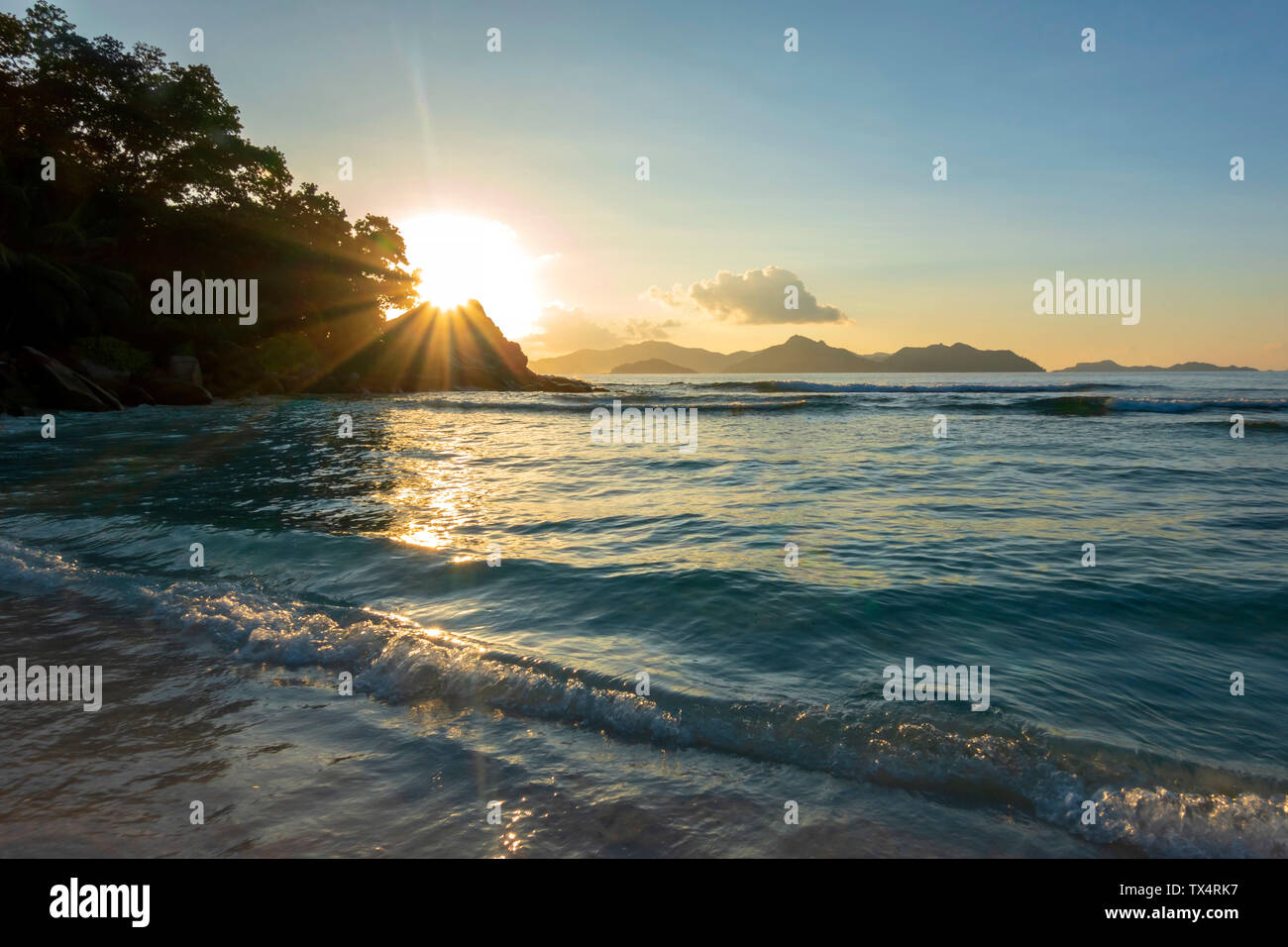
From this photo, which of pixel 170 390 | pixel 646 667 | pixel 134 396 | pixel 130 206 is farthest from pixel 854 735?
pixel 130 206

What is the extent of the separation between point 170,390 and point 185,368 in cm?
317

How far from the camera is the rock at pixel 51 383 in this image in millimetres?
31094

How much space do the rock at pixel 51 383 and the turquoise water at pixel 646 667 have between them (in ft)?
75.4

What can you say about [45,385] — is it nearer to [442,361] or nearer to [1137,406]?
[442,361]

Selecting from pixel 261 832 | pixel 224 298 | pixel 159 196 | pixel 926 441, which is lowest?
pixel 261 832

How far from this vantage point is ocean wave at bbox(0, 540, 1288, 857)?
3.71 meters

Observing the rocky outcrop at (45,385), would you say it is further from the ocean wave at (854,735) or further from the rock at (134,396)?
the ocean wave at (854,735)

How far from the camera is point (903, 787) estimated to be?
4000 millimetres

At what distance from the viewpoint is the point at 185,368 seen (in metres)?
42.2

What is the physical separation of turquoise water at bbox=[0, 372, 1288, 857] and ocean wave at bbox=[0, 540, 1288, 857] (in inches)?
0.9
